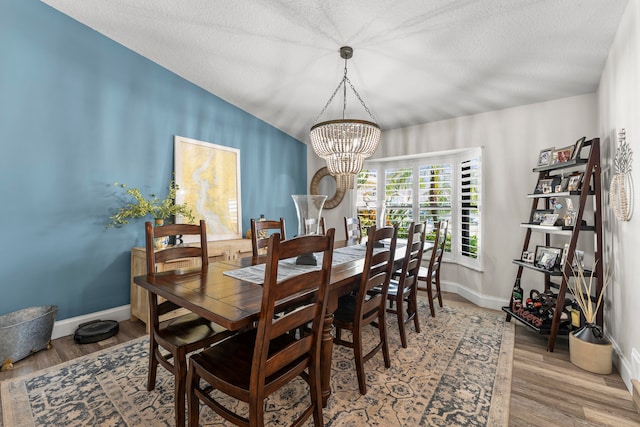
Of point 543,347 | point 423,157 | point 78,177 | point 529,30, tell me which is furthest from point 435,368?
point 78,177

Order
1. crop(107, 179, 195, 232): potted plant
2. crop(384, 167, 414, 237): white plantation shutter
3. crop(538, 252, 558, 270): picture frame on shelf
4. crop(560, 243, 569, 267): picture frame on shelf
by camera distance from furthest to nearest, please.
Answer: crop(384, 167, 414, 237): white plantation shutter < crop(107, 179, 195, 232): potted plant < crop(538, 252, 558, 270): picture frame on shelf < crop(560, 243, 569, 267): picture frame on shelf

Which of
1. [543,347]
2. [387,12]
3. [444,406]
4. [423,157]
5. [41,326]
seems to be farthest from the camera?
[423,157]

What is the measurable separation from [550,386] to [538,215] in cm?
163

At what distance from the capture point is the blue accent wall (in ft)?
7.73

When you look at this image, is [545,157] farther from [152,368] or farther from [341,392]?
[152,368]

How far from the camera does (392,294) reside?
2.61 meters

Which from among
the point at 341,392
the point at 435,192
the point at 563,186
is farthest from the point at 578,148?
the point at 341,392

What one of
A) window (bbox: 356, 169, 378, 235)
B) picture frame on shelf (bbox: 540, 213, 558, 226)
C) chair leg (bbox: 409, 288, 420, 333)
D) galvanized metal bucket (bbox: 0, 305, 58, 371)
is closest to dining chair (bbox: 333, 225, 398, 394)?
chair leg (bbox: 409, 288, 420, 333)

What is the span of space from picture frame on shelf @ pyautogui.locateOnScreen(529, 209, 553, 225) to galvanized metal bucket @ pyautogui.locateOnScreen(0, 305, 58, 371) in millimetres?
4488


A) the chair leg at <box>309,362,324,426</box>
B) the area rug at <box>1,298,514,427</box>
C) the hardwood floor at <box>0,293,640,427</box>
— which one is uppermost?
the chair leg at <box>309,362,324,426</box>

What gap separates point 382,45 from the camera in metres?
2.48

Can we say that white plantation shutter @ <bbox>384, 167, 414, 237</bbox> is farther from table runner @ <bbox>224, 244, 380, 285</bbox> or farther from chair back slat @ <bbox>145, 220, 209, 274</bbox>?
chair back slat @ <bbox>145, 220, 209, 274</bbox>

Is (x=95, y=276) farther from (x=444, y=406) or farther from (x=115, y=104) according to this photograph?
(x=444, y=406)

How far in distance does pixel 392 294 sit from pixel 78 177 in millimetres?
3106
